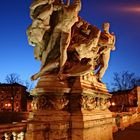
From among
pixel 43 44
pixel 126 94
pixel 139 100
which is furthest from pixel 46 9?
pixel 126 94

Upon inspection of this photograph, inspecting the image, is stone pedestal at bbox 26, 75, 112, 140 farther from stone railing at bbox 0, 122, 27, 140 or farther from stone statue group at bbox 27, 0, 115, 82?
stone statue group at bbox 27, 0, 115, 82

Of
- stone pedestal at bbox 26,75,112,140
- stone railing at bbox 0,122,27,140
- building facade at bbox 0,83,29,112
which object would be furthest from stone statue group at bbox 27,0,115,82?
building facade at bbox 0,83,29,112

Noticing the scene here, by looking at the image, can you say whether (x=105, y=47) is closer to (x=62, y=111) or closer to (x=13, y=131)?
(x=62, y=111)

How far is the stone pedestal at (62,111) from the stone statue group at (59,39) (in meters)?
0.33

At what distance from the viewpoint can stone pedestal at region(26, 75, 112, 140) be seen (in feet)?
24.3

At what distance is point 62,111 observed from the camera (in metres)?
7.85

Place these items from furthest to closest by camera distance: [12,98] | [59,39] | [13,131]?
[12,98] → [59,39] → [13,131]

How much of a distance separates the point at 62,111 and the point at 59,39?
2.06 metres

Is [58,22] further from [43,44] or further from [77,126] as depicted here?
[77,126]

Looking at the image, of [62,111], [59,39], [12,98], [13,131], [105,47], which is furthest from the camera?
[12,98]

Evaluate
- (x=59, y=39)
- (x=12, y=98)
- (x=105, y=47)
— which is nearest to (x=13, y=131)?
(x=59, y=39)

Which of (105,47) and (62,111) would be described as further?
(105,47)

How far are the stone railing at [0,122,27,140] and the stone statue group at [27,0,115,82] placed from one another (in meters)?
1.69

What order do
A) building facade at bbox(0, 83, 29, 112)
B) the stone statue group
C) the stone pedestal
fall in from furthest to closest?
building facade at bbox(0, 83, 29, 112), the stone statue group, the stone pedestal
